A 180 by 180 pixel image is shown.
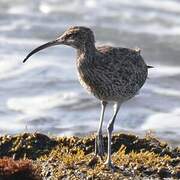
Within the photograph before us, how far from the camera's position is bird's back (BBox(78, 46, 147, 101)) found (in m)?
11.4

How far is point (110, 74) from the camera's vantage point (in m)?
11.5

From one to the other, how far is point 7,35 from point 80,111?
17.7 feet

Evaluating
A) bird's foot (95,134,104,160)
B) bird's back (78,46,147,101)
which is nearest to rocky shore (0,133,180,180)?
bird's foot (95,134,104,160)

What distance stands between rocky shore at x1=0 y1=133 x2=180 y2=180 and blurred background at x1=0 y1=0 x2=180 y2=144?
4460 millimetres

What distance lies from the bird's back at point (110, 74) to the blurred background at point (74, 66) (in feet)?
16.6

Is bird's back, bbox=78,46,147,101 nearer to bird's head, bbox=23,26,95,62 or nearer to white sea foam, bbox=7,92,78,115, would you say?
bird's head, bbox=23,26,95,62

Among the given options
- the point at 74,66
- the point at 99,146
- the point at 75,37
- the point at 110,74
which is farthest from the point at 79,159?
the point at 74,66

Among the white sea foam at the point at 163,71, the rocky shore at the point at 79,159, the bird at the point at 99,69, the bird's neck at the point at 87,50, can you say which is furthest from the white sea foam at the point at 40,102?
the bird's neck at the point at 87,50

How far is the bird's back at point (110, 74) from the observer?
11.4m

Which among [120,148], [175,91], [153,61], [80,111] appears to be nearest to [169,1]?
[153,61]

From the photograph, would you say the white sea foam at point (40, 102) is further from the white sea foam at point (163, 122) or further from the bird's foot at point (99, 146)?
the bird's foot at point (99, 146)

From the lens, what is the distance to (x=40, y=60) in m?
21.4

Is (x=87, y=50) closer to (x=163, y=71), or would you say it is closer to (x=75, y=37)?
(x=75, y=37)

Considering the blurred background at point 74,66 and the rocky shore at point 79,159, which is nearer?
the rocky shore at point 79,159
